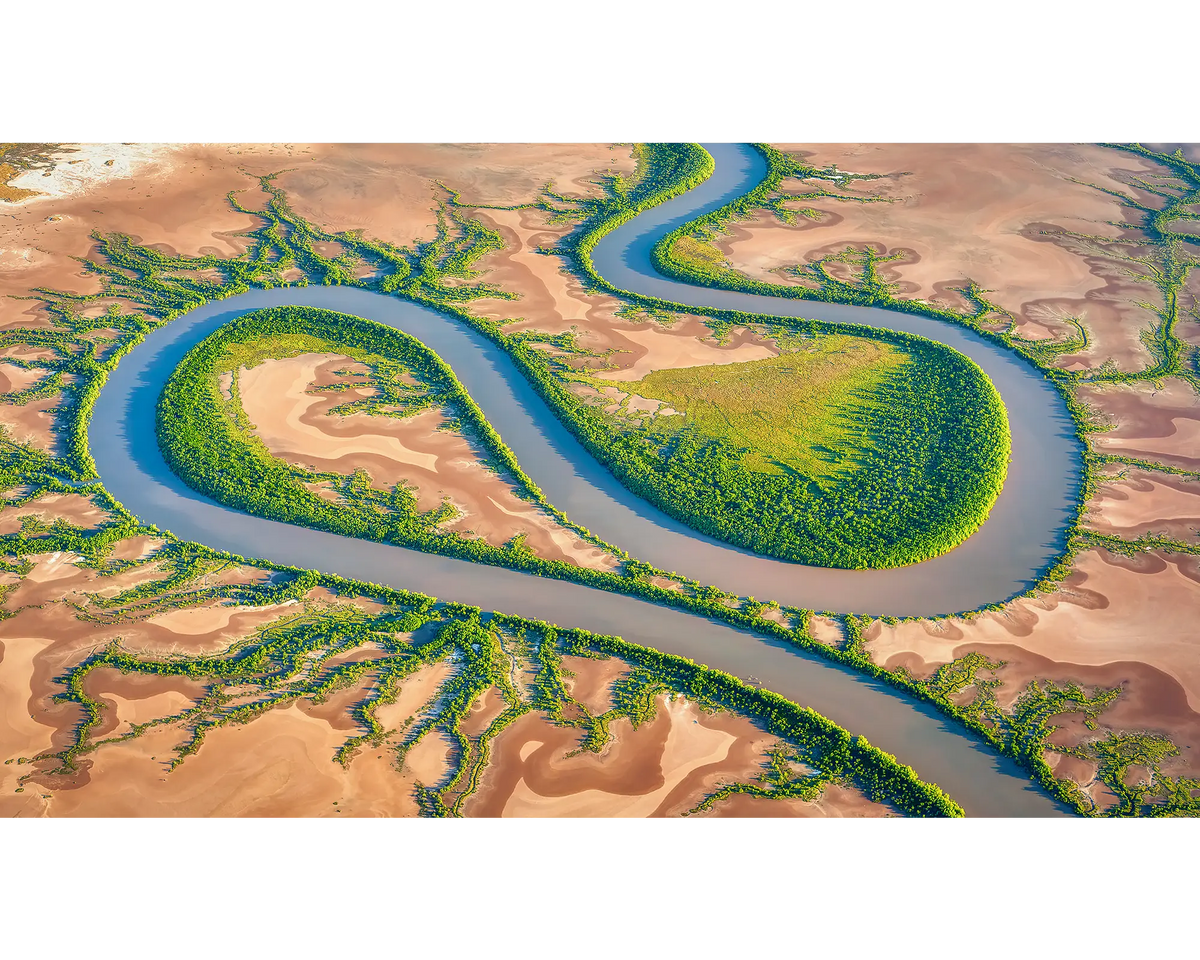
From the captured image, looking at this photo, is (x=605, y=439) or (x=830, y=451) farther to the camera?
(x=605, y=439)

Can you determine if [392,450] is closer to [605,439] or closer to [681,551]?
[605,439]

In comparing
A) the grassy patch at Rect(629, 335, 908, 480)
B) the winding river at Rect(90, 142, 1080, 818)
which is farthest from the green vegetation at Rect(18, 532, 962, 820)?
the grassy patch at Rect(629, 335, 908, 480)

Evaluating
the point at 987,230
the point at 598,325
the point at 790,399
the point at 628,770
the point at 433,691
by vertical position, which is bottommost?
the point at 628,770

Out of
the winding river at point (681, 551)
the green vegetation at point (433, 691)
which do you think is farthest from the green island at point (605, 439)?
the winding river at point (681, 551)

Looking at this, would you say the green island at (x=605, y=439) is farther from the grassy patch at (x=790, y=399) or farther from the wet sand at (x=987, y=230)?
the wet sand at (x=987, y=230)

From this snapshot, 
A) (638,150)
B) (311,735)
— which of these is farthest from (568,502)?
(638,150)

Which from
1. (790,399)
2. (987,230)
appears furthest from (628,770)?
(987,230)

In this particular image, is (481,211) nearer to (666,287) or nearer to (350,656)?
(666,287)
